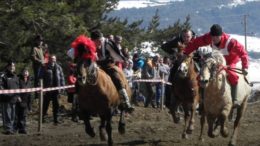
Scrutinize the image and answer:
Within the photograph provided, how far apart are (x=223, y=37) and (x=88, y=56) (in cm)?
298

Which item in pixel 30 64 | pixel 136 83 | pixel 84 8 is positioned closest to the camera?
pixel 30 64

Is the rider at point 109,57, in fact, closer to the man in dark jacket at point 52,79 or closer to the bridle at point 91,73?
the bridle at point 91,73

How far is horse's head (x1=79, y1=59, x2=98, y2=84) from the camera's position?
1286 cm

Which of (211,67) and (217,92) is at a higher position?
(211,67)

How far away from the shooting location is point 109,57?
14.8 metres

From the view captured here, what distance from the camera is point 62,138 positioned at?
1603cm

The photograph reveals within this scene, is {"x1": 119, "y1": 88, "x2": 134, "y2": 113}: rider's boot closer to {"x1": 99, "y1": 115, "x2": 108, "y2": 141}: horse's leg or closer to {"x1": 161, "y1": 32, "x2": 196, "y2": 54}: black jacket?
{"x1": 99, "y1": 115, "x2": 108, "y2": 141}: horse's leg

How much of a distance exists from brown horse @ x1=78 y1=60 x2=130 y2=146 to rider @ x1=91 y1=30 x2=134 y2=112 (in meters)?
0.27

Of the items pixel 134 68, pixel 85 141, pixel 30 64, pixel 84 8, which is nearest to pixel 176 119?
pixel 85 141

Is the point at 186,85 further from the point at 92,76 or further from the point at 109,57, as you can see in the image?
the point at 92,76

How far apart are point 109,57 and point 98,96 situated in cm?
132

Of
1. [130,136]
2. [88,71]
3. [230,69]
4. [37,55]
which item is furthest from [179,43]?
[37,55]

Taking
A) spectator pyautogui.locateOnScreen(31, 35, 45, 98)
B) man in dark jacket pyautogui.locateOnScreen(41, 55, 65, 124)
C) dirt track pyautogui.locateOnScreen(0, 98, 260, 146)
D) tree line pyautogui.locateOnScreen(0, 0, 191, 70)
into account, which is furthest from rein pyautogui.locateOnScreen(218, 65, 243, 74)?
tree line pyautogui.locateOnScreen(0, 0, 191, 70)

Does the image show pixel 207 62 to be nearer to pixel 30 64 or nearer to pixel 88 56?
pixel 88 56
